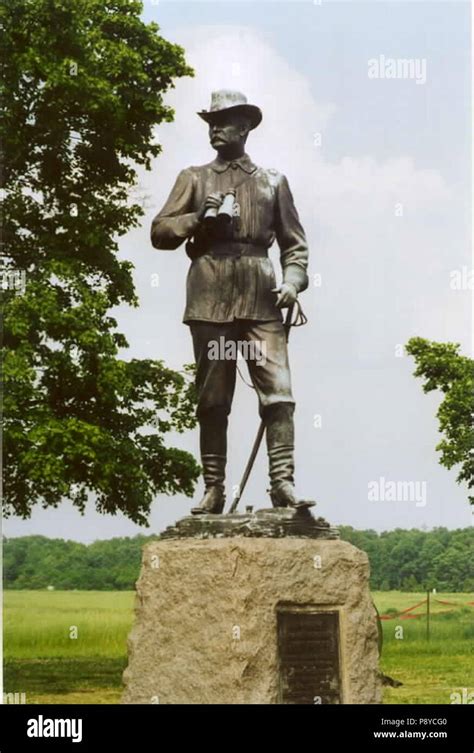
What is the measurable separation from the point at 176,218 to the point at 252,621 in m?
2.82

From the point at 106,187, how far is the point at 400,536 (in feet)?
15.6

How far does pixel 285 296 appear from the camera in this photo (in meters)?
10.0

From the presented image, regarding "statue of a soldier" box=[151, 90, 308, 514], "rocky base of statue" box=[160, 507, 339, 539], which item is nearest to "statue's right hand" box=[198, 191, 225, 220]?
"statue of a soldier" box=[151, 90, 308, 514]

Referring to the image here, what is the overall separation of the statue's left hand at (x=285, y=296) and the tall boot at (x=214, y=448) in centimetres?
84

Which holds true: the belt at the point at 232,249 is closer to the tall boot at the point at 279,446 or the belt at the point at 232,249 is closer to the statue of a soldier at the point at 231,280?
the statue of a soldier at the point at 231,280

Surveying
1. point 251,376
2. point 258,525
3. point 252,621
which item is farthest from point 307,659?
point 251,376

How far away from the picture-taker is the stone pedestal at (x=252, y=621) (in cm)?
935

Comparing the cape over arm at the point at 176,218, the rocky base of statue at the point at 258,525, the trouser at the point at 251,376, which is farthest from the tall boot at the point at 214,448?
the cape over arm at the point at 176,218

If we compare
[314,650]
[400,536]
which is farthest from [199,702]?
[400,536]

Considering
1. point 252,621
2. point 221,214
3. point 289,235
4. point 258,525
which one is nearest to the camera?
point 252,621

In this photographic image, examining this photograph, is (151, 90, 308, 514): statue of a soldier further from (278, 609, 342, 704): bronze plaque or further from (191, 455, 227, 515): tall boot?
(278, 609, 342, 704): bronze plaque

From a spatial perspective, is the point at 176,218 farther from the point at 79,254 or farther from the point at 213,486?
the point at 79,254

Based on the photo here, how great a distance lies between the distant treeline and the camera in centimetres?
1541
